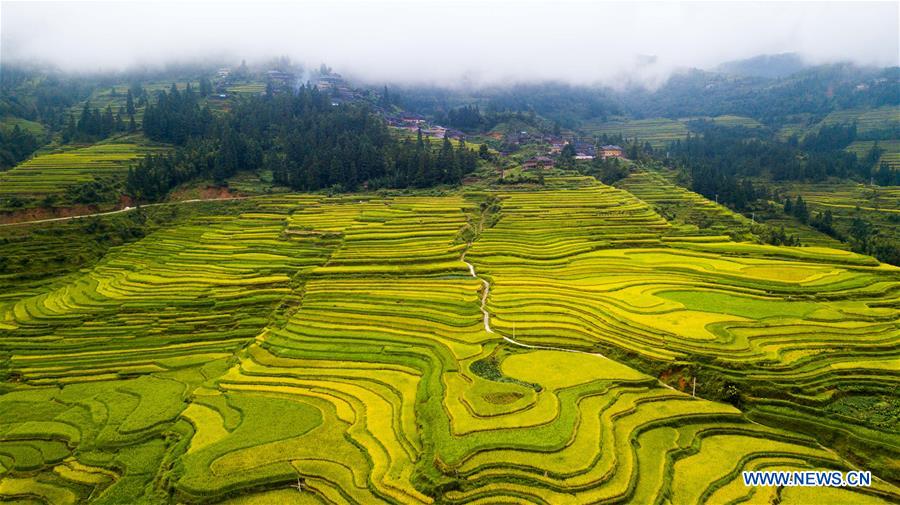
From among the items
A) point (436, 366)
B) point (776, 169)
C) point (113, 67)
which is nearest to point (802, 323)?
point (436, 366)

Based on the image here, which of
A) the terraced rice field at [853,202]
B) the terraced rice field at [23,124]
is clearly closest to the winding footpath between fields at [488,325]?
the terraced rice field at [853,202]

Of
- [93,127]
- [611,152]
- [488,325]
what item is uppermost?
[93,127]

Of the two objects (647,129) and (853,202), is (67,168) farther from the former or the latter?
(647,129)

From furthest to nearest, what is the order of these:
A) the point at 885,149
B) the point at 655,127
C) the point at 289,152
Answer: the point at 655,127 → the point at 885,149 → the point at 289,152

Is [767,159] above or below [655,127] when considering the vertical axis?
below

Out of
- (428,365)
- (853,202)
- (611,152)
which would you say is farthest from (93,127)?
(853,202)

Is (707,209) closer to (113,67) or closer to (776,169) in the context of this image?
(776,169)
